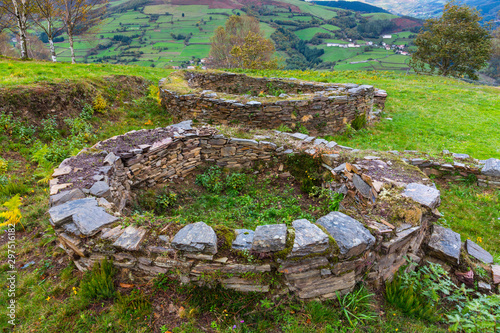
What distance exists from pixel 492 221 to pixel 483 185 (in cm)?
170

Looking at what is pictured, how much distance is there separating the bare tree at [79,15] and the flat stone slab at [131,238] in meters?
24.8

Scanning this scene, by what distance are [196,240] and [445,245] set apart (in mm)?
4627

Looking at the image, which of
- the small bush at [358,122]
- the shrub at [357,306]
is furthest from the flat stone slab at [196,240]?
the small bush at [358,122]

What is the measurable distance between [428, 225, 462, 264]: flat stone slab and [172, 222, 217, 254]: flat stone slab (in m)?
4.15

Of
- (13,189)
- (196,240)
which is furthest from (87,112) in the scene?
(196,240)

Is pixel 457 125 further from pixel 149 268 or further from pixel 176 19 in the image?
pixel 176 19

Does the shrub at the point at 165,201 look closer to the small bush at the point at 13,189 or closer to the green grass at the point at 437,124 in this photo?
the small bush at the point at 13,189

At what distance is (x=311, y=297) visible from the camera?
11.4ft

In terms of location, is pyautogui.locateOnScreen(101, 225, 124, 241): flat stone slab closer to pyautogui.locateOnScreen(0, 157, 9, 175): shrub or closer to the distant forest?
pyautogui.locateOnScreen(0, 157, 9, 175): shrub

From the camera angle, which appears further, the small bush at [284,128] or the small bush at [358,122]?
the small bush at [358,122]

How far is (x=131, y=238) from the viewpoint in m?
3.66

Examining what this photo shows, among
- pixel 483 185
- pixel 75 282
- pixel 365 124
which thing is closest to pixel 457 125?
pixel 365 124

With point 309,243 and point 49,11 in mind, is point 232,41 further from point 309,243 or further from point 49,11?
point 309,243

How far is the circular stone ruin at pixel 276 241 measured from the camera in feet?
11.3
